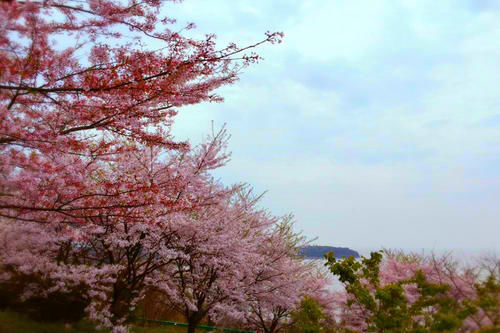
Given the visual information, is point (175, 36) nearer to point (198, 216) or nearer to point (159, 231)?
point (159, 231)

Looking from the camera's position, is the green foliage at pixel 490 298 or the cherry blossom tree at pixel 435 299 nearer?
the green foliage at pixel 490 298

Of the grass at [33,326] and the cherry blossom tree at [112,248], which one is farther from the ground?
the cherry blossom tree at [112,248]

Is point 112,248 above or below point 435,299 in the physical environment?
above

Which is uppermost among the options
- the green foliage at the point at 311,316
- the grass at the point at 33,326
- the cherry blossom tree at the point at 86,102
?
the cherry blossom tree at the point at 86,102

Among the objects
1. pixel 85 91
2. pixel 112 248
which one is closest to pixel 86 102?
pixel 85 91

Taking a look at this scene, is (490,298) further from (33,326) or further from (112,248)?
(33,326)

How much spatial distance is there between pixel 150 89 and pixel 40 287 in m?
6.81

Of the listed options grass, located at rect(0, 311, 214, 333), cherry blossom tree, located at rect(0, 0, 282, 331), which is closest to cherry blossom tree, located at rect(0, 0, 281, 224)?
cherry blossom tree, located at rect(0, 0, 282, 331)

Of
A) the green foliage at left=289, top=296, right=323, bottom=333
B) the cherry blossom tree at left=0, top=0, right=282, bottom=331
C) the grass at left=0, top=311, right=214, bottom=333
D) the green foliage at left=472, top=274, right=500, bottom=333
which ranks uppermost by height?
the cherry blossom tree at left=0, top=0, right=282, bottom=331

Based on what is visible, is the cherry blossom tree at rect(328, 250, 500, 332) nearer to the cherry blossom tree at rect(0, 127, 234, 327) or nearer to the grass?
the cherry blossom tree at rect(0, 127, 234, 327)

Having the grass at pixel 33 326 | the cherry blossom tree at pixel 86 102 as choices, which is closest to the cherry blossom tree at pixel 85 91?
the cherry blossom tree at pixel 86 102

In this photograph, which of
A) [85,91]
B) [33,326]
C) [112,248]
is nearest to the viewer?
[85,91]

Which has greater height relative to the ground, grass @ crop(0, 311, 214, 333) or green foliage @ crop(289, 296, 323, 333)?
green foliage @ crop(289, 296, 323, 333)

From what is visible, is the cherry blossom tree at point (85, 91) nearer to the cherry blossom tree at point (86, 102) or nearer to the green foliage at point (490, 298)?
the cherry blossom tree at point (86, 102)
